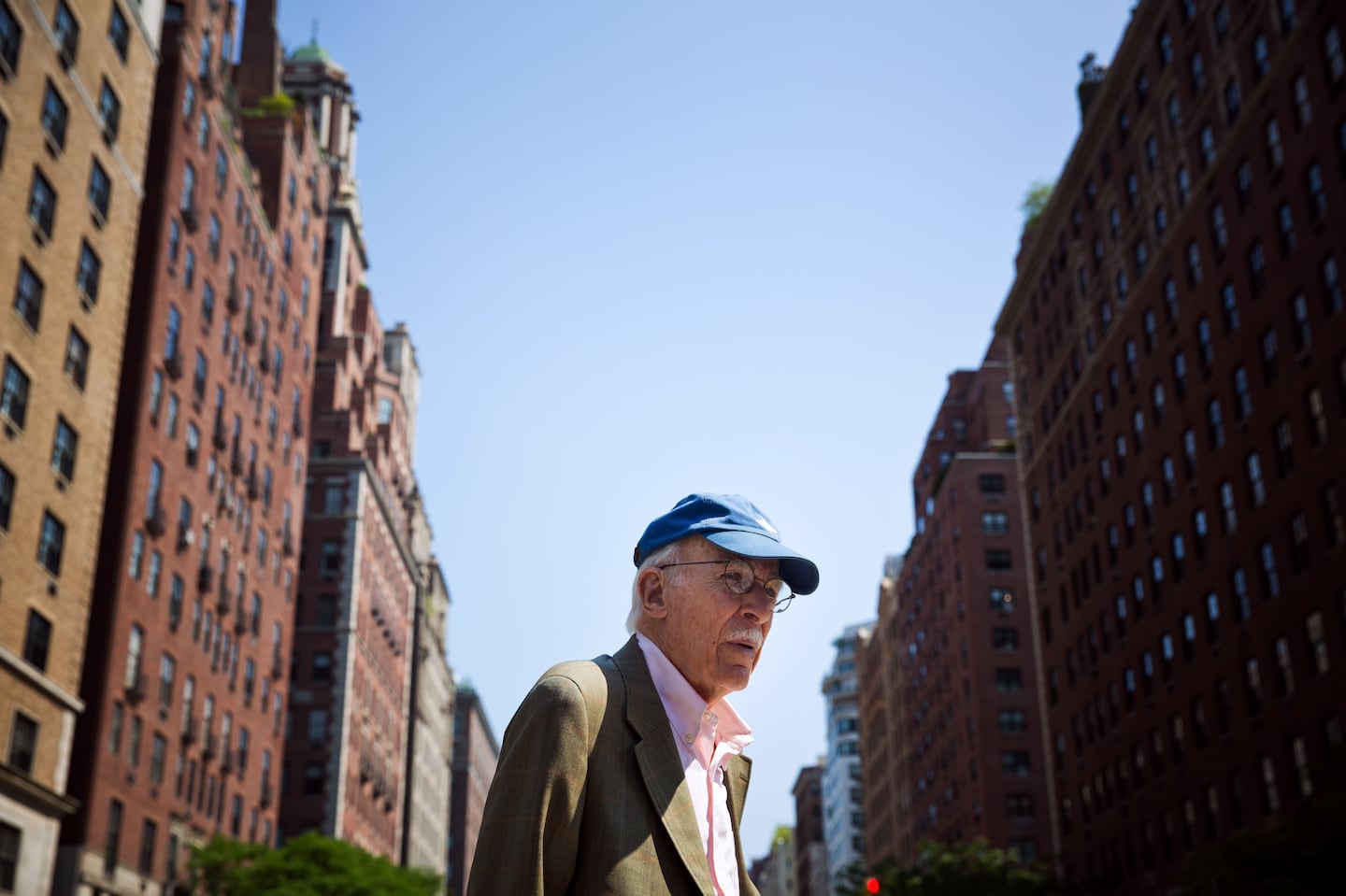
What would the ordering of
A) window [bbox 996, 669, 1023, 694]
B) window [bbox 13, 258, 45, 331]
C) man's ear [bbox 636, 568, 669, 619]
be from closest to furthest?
man's ear [bbox 636, 568, 669, 619], window [bbox 13, 258, 45, 331], window [bbox 996, 669, 1023, 694]

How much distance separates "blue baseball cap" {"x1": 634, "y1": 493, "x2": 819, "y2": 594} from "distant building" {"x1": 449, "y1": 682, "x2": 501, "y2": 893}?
158 m

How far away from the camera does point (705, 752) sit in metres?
4.59

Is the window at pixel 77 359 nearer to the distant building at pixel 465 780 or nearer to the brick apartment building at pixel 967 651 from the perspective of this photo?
the brick apartment building at pixel 967 651

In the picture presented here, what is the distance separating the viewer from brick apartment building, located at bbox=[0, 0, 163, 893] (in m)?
35.4

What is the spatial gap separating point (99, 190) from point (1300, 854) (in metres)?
36.8

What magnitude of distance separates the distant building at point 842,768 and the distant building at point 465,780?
40705 mm

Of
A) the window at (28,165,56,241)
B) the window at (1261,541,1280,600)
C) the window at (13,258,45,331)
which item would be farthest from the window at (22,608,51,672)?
the window at (1261,541,1280,600)

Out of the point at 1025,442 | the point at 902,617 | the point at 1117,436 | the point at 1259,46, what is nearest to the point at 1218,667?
the point at 1117,436

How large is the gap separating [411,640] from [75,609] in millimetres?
78911

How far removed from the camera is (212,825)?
57.7 meters

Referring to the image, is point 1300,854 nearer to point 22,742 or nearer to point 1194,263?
point 1194,263

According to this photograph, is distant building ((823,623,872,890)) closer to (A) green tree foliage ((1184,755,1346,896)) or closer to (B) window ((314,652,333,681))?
(B) window ((314,652,333,681))

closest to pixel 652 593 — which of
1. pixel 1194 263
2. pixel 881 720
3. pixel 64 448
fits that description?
pixel 64 448

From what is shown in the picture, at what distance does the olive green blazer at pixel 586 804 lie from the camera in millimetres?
3975
